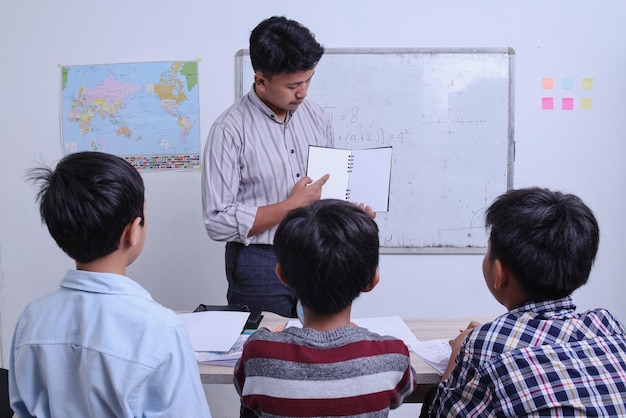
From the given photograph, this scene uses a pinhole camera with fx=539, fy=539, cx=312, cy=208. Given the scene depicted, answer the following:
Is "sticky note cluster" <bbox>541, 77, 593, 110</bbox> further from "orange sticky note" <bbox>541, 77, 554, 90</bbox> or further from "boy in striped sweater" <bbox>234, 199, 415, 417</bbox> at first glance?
"boy in striped sweater" <bbox>234, 199, 415, 417</bbox>

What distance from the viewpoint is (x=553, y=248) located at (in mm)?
1074

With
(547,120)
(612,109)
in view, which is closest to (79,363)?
(547,120)

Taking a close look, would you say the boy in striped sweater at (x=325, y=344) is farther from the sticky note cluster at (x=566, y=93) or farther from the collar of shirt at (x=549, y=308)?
the sticky note cluster at (x=566, y=93)

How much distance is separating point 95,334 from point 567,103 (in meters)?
2.79

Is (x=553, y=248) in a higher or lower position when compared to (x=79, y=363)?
higher

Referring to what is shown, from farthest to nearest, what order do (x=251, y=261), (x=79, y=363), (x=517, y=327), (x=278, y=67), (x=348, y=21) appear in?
(x=348, y=21), (x=251, y=261), (x=278, y=67), (x=517, y=327), (x=79, y=363)

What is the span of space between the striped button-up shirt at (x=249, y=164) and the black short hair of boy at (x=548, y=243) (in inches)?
34.2

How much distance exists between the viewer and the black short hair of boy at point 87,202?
95 cm

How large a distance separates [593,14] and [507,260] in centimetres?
239

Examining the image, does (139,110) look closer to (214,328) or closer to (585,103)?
(214,328)

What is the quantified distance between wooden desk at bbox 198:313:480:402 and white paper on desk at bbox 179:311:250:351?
0.06 meters

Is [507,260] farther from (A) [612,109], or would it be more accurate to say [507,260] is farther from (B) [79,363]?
(A) [612,109]

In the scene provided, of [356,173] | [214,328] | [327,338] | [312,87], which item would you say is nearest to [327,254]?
[327,338]

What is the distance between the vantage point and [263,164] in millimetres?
1832
